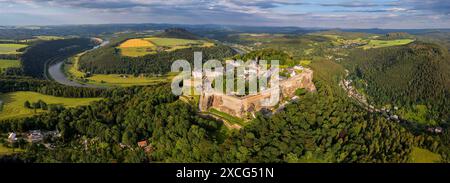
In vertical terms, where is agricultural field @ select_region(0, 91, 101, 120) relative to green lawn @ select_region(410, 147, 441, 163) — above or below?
above

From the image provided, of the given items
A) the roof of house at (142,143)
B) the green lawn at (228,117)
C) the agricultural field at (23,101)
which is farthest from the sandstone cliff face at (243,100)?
the agricultural field at (23,101)

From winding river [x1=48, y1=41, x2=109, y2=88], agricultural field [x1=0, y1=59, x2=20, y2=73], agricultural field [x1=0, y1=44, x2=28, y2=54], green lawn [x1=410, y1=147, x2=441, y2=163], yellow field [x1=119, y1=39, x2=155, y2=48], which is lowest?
green lawn [x1=410, y1=147, x2=441, y2=163]

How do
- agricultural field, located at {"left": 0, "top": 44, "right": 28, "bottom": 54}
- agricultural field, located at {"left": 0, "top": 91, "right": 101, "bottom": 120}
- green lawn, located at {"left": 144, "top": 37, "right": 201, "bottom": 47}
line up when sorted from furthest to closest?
green lawn, located at {"left": 144, "top": 37, "right": 201, "bottom": 47} < agricultural field, located at {"left": 0, "top": 44, "right": 28, "bottom": 54} < agricultural field, located at {"left": 0, "top": 91, "right": 101, "bottom": 120}

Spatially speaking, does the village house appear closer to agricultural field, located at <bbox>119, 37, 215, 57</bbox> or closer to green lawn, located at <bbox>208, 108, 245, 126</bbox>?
green lawn, located at <bbox>208, 108, 245, 126</bbox>

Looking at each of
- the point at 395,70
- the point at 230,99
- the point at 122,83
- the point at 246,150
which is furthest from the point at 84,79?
the point at 395,70

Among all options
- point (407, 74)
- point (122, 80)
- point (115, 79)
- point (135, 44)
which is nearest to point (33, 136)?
point (122, 80)

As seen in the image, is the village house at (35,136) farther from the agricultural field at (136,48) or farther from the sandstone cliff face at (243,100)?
the agricultural field at (136,48)

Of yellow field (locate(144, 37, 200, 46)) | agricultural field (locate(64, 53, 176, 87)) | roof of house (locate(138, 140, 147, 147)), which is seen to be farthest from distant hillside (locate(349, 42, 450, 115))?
yellow field (locate(144, 37, 200, 46))

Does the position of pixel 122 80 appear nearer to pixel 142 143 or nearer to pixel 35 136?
pixel 35 136
